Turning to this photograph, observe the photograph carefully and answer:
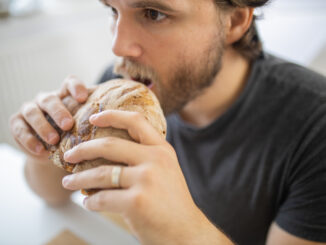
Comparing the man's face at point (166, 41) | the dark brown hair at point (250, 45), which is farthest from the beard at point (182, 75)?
the dark brown hair at point (250, 45)

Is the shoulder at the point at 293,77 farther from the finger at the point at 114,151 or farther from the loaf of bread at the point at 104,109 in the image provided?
the finger at the point at 114,151

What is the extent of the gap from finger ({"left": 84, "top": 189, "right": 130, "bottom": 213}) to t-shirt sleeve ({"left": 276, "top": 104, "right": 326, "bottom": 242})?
672 mm

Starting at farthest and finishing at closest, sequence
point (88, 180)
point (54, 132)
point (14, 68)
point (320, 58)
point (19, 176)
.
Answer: point (320, 58), point (14, 68), point (19, 176), point (54, 132), point (88, 180)

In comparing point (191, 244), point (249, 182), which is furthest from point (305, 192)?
point (191, 244)

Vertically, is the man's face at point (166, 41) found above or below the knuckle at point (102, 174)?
above

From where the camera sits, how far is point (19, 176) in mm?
1256

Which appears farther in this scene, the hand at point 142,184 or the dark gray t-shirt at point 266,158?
the dark gray t-shirt at point 266,158

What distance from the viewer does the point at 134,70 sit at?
3.11ft

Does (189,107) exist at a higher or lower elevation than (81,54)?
higher

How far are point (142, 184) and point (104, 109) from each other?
10.4 inches

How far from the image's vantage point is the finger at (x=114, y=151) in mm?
577

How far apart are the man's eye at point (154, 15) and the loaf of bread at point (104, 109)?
0.81ft

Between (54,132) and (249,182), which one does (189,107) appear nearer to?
(249,182)

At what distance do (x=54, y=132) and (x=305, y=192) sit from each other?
840mm
